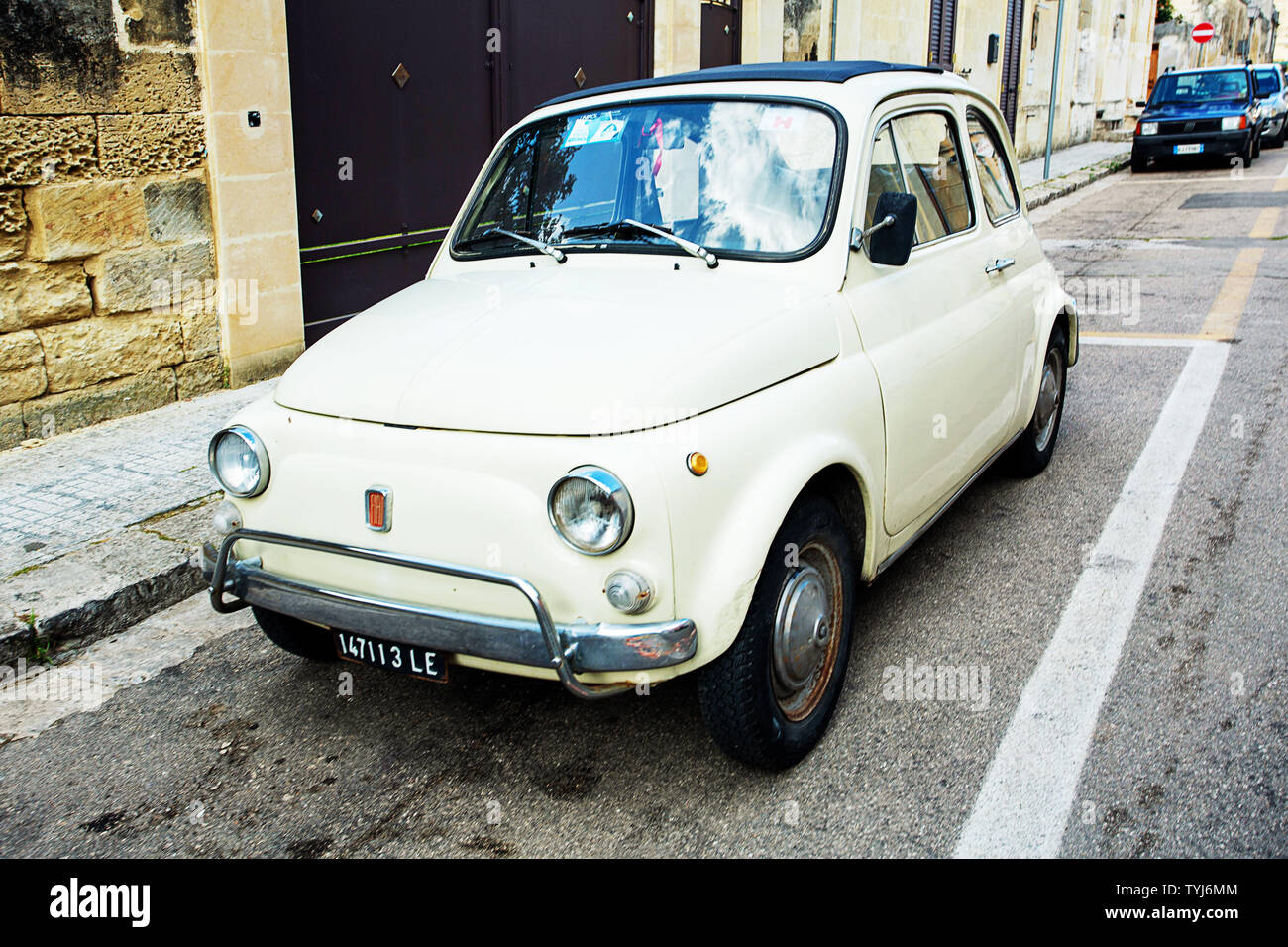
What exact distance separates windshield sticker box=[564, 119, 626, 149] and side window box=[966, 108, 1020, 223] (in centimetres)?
159

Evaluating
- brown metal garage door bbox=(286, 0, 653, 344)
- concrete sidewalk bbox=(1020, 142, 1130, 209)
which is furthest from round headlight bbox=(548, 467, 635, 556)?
concrete sidewalk bbox=(1020, 142, 1130, 209)

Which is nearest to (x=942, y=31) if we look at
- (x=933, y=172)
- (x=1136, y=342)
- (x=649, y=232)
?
(x=1136, y=342)

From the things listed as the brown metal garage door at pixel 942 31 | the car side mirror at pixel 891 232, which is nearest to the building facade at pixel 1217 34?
the brown metal garage door at pixel 942 31

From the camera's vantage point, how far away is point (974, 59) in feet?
71.6

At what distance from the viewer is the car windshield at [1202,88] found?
21641mm

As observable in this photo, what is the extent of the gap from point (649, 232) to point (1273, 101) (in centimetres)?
2723

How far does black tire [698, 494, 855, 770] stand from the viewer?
2906 millimetres

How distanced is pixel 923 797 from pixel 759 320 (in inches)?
53.2

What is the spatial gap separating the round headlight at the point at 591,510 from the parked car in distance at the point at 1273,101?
88.6 ft

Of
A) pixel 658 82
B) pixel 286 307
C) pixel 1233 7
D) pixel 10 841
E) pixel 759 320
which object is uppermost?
pixel 1233 7

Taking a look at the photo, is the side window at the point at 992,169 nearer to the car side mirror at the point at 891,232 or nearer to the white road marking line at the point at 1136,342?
the car side mirror at the point at 891,232

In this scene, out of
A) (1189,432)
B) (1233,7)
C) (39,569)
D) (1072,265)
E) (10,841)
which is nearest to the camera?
(10,841)
